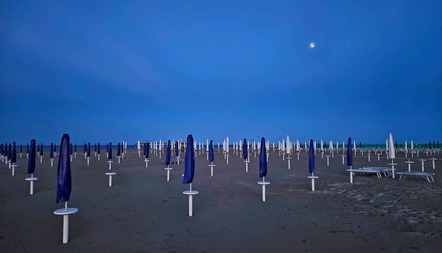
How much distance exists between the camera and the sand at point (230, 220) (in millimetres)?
5113

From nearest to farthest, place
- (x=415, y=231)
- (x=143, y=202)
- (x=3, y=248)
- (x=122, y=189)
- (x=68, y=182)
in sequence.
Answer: (x=3, y=248) < (x=68, y=182) < (x=415, y=231) < (x=143, y=202) < (x=122, y=189)

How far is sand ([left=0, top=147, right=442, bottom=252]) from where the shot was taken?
5113 mm

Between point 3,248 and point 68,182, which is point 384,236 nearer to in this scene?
point 68,182

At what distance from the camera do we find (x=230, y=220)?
683 centimetres

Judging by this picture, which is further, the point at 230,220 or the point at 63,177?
the point at 230,220

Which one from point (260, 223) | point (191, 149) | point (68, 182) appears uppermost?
point (191, 149)

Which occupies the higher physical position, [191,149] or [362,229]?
[191,149]

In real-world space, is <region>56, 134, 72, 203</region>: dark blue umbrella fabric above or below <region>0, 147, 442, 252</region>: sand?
above

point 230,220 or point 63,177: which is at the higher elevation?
point 63,177

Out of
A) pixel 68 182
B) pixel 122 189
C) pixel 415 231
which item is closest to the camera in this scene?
pixel 68 182

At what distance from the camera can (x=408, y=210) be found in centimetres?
752

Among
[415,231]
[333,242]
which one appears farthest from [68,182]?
[415,231]

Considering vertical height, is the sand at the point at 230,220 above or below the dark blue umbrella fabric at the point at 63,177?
below

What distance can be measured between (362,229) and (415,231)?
1.13m
